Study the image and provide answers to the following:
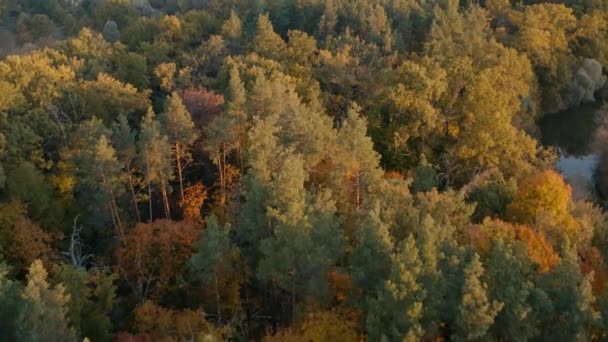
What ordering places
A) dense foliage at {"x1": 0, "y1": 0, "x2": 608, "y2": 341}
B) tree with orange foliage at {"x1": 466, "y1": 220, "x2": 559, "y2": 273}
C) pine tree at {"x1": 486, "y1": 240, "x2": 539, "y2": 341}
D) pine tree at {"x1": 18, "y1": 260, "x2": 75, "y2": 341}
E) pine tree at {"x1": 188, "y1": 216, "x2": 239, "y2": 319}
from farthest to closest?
1. tree with orange foliage at {"x1": 466, "y1": 220, "x2": 559, "y2": 273}
2. pine tree at {"x1": 188, "y1": 216, "x2": 239, "y2": 319}
3. dense foliage at {"x1": 0, "y1": 0, "x2": 608, "y2": 341}
4. pine tree at {"x1": 486, "y1": 240, "x2": 539, "y2": 341}
5. pine tree at {"x1": 18, "y1": 260, "x2": 75, "y2": 341}

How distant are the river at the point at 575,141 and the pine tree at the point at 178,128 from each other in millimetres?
25905

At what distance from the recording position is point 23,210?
3431cm

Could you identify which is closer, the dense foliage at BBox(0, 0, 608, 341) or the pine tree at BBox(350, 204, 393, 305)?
the dense foliage at BBox(0, 0, 608, 341)

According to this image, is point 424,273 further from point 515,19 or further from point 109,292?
point 515,19

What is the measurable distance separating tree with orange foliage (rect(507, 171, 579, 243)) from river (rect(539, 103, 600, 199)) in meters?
8.51

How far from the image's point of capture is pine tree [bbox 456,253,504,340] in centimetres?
2402

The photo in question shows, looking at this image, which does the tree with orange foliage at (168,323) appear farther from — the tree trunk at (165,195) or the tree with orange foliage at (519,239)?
the tree with orange foliage at (519,239)

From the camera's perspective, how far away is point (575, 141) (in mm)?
62219

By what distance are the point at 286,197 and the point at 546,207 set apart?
1555 cm

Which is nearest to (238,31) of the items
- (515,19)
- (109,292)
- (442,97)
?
(442,97)

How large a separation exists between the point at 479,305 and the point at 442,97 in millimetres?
25031

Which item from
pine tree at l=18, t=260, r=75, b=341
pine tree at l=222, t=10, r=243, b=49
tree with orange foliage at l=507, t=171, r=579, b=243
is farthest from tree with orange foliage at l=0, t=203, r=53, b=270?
pine tree at l=222, t=10, r=243, b=49

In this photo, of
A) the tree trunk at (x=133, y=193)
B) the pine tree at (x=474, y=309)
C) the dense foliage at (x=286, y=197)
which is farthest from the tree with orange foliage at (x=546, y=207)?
the tree trunk at (x=133, y=193)

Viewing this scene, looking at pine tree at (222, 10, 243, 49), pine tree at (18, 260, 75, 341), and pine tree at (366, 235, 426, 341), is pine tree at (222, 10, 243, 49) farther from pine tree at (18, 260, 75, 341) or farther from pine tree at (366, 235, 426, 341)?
pine tree at (366, 235, 426, 341)
